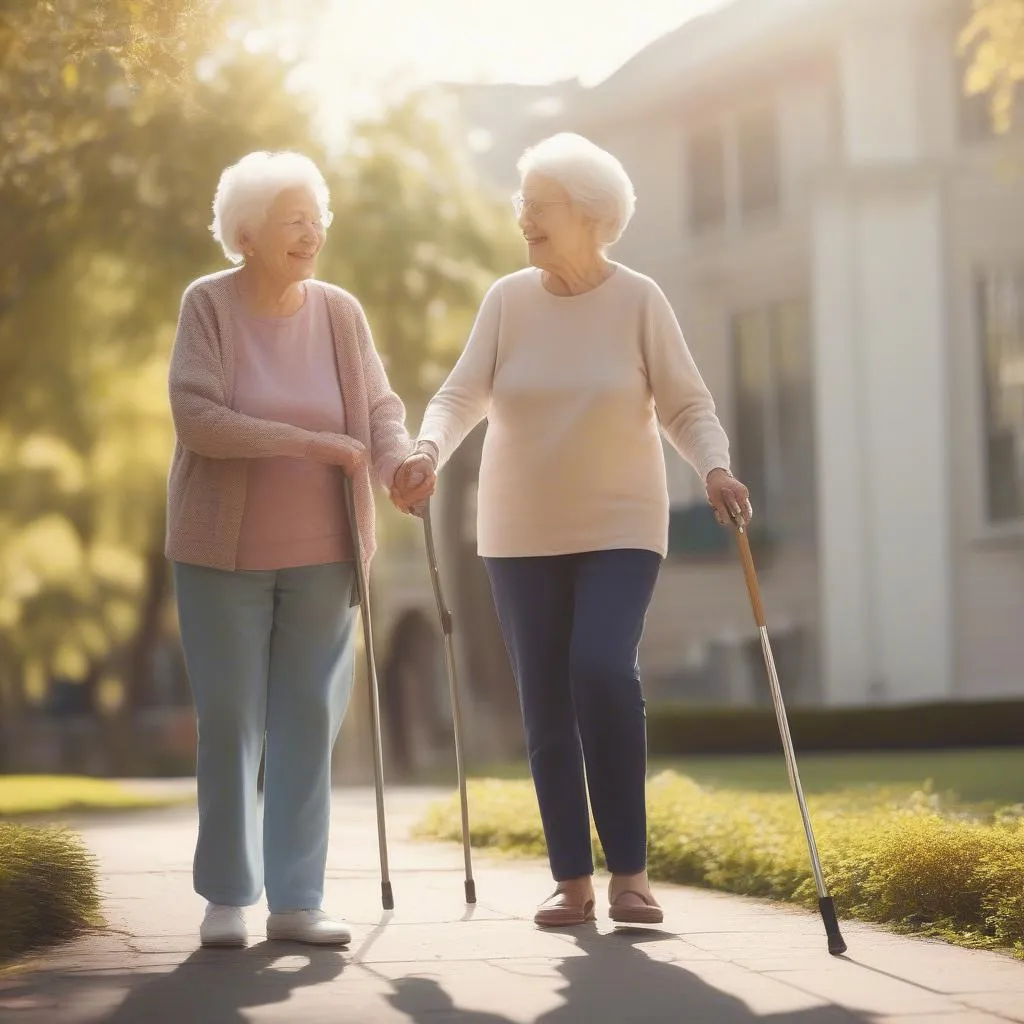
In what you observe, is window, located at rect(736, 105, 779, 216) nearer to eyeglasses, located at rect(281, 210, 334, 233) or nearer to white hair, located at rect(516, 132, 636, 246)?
white hair, located at rect(516, 132, 636, 246)

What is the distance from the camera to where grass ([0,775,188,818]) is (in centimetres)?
1320

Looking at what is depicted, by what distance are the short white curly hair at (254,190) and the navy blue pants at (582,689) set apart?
112 centimetres

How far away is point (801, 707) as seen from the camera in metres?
20.0

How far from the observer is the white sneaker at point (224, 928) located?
5.21 meters

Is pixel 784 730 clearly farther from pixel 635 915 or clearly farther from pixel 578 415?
pixel 578 415

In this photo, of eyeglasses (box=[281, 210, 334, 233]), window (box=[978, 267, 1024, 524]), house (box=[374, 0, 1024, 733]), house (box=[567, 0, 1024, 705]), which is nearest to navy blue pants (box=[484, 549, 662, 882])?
eyeglasses (box=[281, 210, 334, 233])

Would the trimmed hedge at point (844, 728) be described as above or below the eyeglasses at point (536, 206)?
below

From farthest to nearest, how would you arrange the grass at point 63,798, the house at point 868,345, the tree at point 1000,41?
1. the house at point 868,345
2. the grass at point 63,798
3. the tree at point 1000,41

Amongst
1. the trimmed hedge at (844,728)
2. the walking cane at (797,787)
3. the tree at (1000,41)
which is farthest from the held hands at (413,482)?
the trimmed hedge at (844,728)

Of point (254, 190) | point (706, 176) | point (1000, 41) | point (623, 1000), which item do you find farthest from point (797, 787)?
point (706, 176)

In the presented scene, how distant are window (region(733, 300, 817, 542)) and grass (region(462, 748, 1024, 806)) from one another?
5737 mm

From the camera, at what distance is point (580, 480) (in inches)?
227

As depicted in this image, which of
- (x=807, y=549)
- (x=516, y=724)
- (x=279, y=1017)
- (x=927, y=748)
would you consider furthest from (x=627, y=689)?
(x=807, y=549)

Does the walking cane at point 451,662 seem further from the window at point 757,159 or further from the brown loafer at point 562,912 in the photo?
the window at point 757,159
